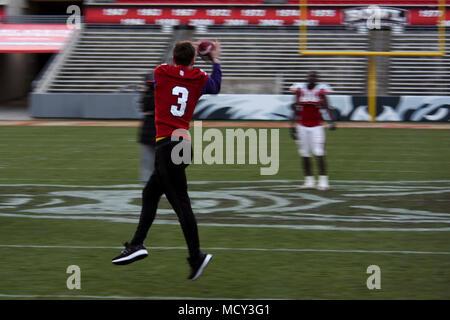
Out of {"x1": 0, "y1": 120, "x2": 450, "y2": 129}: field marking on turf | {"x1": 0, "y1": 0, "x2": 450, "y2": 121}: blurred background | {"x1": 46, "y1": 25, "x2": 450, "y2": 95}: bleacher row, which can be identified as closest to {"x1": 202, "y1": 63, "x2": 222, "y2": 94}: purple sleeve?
{"x1": 0, "y1": 120, "x2": 450, "y2": 129}: field marking on turf

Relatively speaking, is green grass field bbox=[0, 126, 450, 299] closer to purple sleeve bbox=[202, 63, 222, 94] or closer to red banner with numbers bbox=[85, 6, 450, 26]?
purple sleeve bbox=[202, 63, 222, 94]

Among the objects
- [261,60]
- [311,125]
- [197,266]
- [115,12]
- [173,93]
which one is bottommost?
[261,60]

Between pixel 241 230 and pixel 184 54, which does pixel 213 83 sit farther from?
pixel 241 230

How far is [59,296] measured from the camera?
18.2ft

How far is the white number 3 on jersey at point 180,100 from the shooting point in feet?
19.6

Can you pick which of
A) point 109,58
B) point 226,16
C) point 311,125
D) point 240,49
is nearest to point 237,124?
point 240,49

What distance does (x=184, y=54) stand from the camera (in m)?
5.95

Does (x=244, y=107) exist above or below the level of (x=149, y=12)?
below

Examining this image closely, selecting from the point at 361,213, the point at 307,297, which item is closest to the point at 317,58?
the point at 361,213

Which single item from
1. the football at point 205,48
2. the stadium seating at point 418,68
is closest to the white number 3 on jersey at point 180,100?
the football at point 205,48

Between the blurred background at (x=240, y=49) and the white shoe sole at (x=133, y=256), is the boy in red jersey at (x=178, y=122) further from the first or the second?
the blurred background at (x=240, y=49)

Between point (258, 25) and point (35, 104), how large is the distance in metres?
10.9

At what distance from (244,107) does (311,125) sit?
43.9 feet
